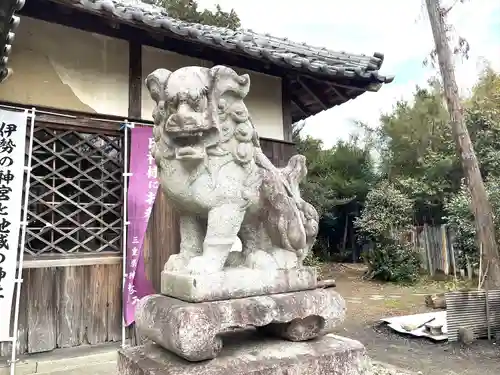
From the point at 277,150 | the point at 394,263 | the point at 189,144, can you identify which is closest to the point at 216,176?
the point at 189,144

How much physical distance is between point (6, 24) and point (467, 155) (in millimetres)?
7416

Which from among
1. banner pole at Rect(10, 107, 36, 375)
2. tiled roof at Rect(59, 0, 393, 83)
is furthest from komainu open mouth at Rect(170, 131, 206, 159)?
banner pole at Rect(10, 107, 36, 375)

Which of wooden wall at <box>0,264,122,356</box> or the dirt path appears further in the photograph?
the dirt path

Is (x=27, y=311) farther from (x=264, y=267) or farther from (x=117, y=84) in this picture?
(x=264, y=267)

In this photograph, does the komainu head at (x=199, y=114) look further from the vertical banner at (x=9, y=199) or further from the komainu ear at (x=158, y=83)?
the vertical banner at (x=9, y=199)

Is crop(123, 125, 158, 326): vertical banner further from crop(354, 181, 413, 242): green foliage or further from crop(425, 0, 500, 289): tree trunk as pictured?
crop(354, 181, 413, 242): green foliage

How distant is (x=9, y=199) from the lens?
4.72m

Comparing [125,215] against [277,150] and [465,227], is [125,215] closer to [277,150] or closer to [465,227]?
[277,150]

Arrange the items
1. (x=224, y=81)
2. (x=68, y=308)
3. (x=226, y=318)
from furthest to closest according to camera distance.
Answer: (x=68, y=308), (x=224, y=81), (x=226, y=318)

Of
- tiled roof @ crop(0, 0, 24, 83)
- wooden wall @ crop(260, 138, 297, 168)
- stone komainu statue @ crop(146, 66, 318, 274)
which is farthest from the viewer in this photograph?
wooden wall @ crop(260, 138, 297, 168)

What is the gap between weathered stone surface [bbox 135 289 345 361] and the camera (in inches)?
76.5

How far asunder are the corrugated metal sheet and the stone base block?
196 inches

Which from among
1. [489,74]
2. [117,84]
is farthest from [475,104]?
[117,84]

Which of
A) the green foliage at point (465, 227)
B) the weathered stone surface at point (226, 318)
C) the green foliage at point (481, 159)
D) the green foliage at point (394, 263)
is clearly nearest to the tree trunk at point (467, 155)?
the green foliage at point (481, 159)
